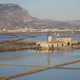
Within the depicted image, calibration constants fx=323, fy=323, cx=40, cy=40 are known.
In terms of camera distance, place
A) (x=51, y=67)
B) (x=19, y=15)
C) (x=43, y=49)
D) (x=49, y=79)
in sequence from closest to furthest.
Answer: (x=49, y=79) < (x=51, y=67) < (x=43, y=49) < (x=19, y=15)

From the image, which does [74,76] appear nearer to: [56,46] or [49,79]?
[49,79]

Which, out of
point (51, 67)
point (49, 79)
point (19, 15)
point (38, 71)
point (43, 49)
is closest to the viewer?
point (49, 79)

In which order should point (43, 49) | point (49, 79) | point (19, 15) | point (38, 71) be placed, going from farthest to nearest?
point (19, 15), point (43, 49), point (38, 71), point (49, 79)

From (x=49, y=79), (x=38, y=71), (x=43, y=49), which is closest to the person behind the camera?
(x=49, y=79)

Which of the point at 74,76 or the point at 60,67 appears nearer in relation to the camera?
the point at 74,76

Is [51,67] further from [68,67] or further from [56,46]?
[56,46]

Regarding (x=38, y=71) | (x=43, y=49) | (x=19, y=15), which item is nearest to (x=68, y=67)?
(x=38, y=71)

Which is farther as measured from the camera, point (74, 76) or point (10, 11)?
point (10, 11)

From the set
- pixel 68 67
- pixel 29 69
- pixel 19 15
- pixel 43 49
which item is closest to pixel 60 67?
pixel 68 67

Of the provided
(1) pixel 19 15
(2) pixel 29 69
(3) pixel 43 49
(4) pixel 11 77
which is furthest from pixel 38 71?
(1) pixel 19 15

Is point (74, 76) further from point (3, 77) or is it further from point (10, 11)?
point (10, 11)
